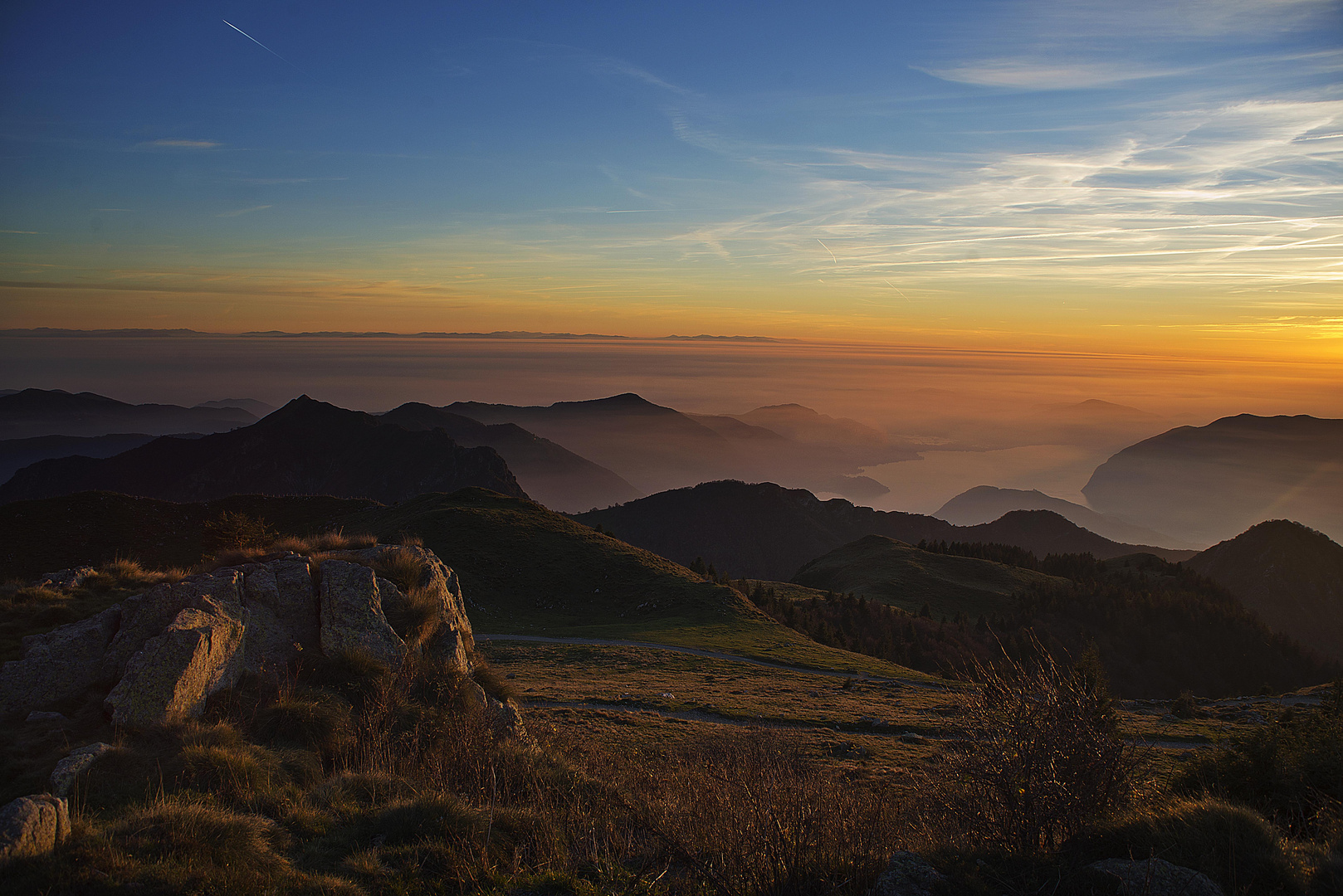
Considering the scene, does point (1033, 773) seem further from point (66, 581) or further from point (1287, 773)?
point (66, 581)

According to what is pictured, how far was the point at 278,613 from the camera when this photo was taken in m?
10.6

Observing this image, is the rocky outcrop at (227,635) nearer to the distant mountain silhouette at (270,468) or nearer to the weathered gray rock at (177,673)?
the weathered gray rock at (177,673)

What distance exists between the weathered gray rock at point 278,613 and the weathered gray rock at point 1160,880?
10.4 metres

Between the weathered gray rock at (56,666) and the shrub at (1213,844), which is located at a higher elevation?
the shrub at (1213,844)

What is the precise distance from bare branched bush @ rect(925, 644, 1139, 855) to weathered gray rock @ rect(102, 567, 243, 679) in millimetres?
10026

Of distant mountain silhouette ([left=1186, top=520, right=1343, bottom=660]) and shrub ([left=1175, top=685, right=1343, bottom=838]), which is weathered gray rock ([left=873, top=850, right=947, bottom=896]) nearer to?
shrub ([left=1175, top=685, right=1343, bottom=838])

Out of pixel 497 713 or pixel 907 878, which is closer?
pixel 907 878

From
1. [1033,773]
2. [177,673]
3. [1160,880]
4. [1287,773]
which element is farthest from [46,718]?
[1287,773]

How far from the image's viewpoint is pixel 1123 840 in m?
5.82

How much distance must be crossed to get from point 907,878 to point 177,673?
884cm

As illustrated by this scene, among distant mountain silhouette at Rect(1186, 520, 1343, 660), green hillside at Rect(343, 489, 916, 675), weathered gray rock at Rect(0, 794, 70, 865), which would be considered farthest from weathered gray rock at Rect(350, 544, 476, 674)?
distant mountain silhouette at Rect(1186, 520, 1343, 660)

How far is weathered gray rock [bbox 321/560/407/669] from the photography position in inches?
416

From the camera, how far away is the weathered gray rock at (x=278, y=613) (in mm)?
9883

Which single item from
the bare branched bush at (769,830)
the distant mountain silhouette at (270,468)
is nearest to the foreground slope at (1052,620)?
the bare branched bush at (769,830)
